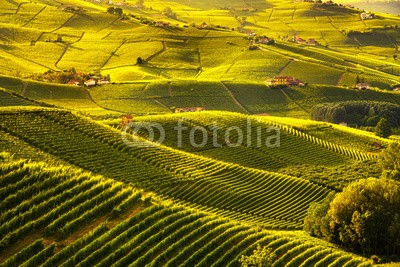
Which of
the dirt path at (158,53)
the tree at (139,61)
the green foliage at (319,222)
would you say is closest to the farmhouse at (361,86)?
the dirt path at (158,53)

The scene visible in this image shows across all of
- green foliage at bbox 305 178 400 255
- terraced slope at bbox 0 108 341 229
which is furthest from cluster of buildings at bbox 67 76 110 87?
green foliage at bbox 305 178 400 255

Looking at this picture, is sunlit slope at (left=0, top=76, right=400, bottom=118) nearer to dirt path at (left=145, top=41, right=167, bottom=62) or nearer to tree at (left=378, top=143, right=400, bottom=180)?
dirt path at (left=145, top=41, right=167, bottom=62)

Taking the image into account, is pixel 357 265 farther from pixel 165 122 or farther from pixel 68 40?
pixel 68 40

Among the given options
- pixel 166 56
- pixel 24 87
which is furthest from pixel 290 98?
pixel 24 87

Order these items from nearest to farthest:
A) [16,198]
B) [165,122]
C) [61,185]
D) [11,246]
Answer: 1. [11,246]
2. [16,198]
3. [61,185]
4. [165,122]

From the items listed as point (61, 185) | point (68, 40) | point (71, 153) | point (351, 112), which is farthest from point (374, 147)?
point (68, 40)

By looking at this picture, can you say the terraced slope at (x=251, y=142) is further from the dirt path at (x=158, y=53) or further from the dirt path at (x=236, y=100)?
the dirt path at (x=158, y=53)
